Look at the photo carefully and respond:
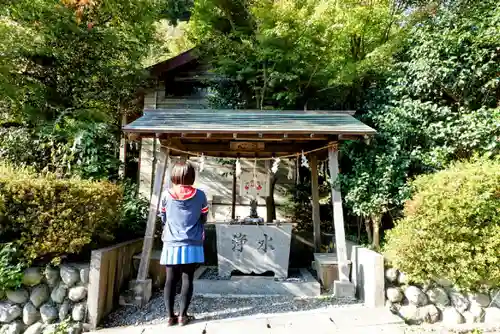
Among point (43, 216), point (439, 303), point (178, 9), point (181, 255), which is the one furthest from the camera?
point (178, 9)

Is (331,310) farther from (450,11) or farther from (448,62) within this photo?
(450,11)

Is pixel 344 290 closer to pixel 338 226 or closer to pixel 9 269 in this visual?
pixel 338 226

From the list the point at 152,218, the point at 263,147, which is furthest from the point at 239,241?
the point at 263,147

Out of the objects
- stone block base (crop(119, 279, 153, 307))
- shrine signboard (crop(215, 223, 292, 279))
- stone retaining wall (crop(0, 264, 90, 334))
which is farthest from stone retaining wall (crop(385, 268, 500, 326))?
stone retaining wall (crop(0, 264, 90, 334))

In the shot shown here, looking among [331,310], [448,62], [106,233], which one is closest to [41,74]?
[106,233]

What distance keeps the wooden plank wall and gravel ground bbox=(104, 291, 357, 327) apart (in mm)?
190

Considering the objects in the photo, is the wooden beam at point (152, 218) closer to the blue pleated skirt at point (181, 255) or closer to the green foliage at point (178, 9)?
the blue pleated skirt at point (181, 255)

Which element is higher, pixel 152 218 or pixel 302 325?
pixel 152 218

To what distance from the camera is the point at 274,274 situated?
5.54 metres

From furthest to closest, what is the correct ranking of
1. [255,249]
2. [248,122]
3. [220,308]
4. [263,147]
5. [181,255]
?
[263,147] → [255,249] → [248,122] → [220,308] → [181,255]

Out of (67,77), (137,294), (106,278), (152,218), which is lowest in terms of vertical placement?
(137,294)

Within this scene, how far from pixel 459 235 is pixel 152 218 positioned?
437cm

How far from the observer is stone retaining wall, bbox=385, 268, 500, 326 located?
403 centimetres

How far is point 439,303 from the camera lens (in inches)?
164
